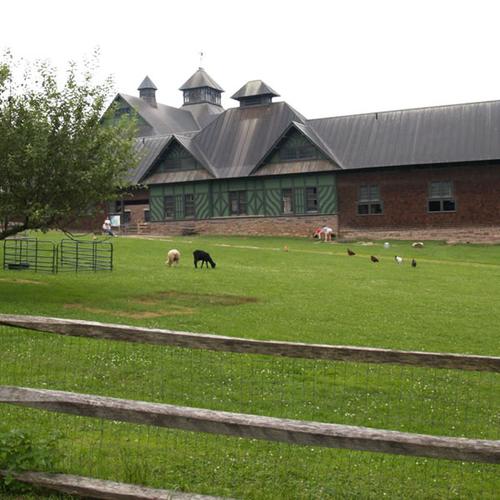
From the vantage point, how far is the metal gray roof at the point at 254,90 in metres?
57.3

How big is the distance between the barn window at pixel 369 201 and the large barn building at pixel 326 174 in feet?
0.25

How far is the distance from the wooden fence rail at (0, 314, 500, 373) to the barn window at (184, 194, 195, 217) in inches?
1952

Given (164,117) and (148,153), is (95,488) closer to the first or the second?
(148,153)

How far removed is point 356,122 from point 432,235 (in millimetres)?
11407

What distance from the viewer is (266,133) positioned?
55.3 m

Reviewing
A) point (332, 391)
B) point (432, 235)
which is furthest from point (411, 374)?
point (432, 235)

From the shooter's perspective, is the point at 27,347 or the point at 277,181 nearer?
the point at 27,347

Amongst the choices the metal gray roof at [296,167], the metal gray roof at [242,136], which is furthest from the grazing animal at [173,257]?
the metal gray roof at [242,136]

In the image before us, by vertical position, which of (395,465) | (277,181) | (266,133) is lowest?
(395,465)

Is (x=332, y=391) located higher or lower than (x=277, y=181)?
lower

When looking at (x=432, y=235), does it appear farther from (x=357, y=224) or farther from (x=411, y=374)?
(x=411, y=374)

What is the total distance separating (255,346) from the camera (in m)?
6.18

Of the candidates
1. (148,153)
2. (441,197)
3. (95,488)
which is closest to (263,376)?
(95,488)

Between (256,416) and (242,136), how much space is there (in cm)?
5228
